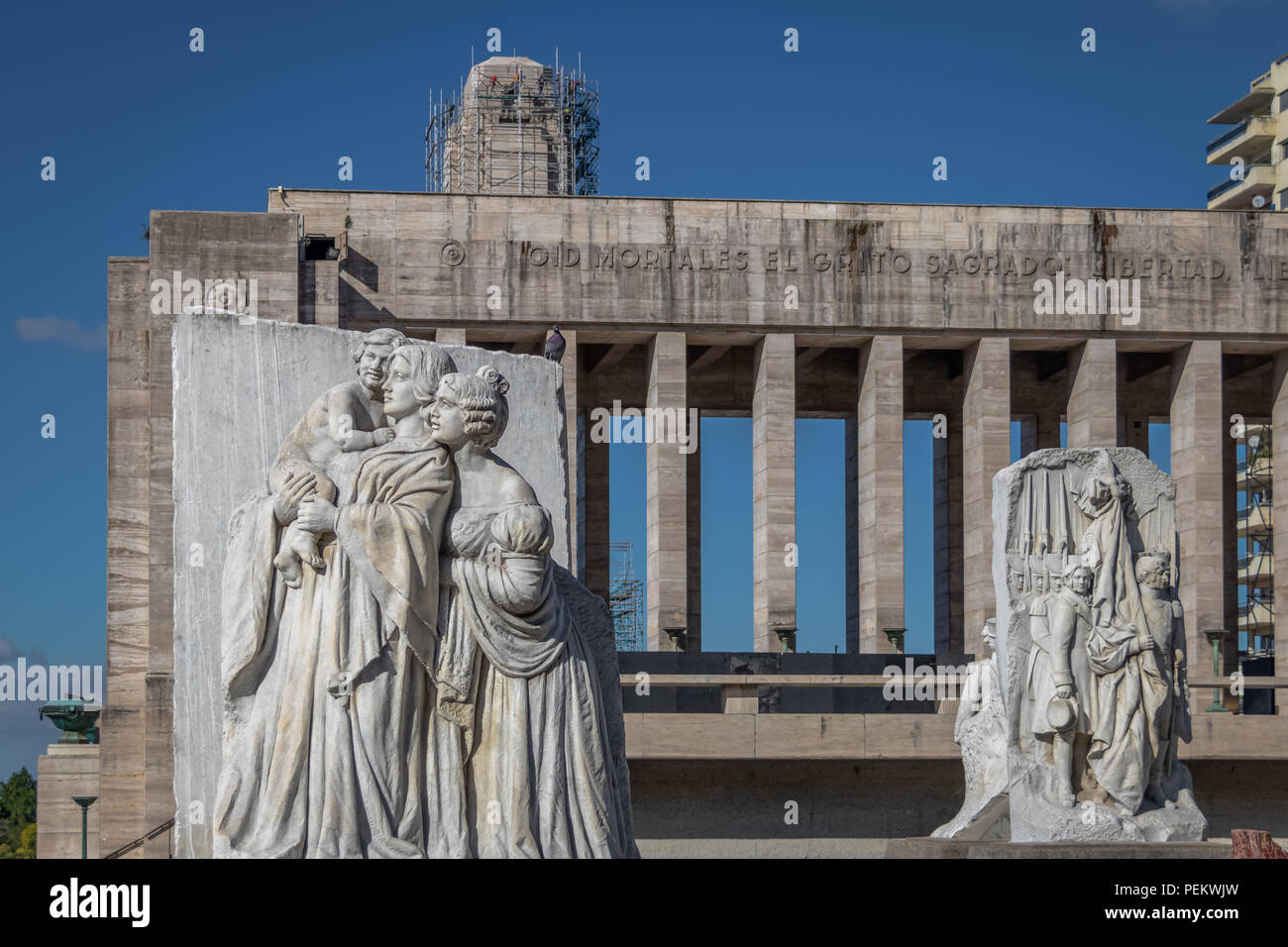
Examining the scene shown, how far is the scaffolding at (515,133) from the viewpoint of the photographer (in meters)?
44.8

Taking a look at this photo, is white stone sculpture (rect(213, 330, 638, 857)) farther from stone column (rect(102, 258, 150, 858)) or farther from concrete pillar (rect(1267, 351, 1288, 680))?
concrete pillar (rect(1267, 351, 1288, 680))

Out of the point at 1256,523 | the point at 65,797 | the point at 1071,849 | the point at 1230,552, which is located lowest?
the point at 65,797

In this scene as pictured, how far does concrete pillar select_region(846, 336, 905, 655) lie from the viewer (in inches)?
1241

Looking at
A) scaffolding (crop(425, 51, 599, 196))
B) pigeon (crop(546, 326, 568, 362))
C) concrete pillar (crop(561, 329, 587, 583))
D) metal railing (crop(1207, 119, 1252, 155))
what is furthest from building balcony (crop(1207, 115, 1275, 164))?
pigeon (crop(546, 326, 568, 362))

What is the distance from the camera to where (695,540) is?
35156mm

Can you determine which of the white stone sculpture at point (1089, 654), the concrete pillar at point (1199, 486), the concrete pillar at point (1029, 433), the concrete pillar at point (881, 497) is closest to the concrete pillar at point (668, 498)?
the concrete pillar at point (881, 497)

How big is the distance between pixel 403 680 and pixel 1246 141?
205ft

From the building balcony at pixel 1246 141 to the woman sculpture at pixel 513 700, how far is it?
61.0m

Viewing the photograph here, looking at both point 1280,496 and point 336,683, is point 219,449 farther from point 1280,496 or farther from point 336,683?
point 1280,496

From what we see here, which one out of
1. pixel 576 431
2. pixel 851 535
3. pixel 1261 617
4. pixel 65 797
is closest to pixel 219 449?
pixel 65 797

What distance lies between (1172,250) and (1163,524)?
16842mm

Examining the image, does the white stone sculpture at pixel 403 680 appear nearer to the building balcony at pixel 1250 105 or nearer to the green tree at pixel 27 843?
the green tree at pixel 27 843
